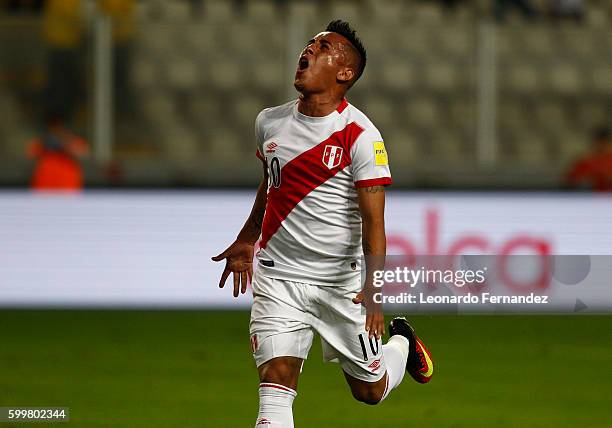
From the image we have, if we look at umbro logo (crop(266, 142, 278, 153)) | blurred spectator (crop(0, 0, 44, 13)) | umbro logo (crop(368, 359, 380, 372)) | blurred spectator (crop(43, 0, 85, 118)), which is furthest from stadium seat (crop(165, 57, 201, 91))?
umbro logo (crop(368, 359, 380, 372))

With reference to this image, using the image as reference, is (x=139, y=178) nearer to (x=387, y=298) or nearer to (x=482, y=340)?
(x=482, y=340)

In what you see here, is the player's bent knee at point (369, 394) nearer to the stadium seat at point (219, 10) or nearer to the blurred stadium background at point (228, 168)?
the blurred stadium background at point (228, 168)

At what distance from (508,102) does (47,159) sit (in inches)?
186

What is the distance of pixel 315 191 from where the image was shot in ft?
15.9

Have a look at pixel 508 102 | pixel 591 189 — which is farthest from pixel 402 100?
pixel 591 189

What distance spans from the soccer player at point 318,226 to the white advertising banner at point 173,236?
5.53 meters

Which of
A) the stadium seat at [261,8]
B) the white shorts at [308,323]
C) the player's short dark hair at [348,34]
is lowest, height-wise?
the white shorts at [308,323]

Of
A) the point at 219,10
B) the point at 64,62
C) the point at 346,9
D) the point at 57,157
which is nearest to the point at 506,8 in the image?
the point at 346,9

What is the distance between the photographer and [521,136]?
1265 centimetres

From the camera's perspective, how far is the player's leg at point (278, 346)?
470cm

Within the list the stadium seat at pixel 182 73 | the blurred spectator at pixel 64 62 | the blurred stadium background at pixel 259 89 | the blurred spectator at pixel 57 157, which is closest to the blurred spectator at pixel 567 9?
the blurred stadium background at pixel 259 89

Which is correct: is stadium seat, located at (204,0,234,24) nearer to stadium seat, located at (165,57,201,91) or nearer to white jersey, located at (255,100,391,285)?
stadium seat, located at (165,57,201,91)

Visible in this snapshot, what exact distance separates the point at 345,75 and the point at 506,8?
27.5 feet

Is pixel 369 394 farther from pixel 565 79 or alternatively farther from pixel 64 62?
pixel 565 79
